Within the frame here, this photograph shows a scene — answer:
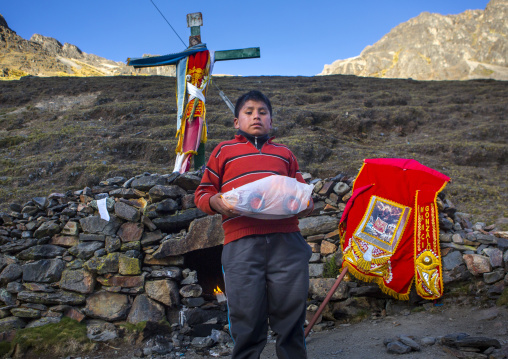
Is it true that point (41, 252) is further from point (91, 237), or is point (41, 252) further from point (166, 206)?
point (166, 206)

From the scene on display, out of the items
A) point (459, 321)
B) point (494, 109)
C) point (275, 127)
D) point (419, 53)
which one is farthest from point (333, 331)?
point (419, 53)

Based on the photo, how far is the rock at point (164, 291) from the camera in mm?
4570

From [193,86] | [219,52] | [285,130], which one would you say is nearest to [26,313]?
[193,86]

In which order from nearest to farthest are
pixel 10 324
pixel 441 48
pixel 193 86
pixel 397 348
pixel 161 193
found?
pixel 397 348 → pixel 10 324 → pixel 161 193 → pixel 193 86 → pixel 441 48

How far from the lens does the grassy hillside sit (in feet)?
28.6

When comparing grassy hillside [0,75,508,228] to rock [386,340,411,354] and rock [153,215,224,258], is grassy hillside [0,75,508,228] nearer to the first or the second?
rock [153,215,224,258]

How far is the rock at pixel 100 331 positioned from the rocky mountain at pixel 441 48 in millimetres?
68003

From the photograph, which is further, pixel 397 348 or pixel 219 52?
pixel 219 52

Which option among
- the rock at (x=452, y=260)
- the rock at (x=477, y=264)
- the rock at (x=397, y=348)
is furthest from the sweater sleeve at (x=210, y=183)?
the rock at (x=477, y=264)

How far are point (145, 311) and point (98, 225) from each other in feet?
4.25

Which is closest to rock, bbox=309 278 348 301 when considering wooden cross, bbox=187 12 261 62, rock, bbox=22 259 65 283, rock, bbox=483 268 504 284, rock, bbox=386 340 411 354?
rock, bbox=386 340 411 354

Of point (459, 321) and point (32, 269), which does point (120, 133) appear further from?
point (459, 321)

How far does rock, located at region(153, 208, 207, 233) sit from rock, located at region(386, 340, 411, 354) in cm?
267

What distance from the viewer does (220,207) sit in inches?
88.9
